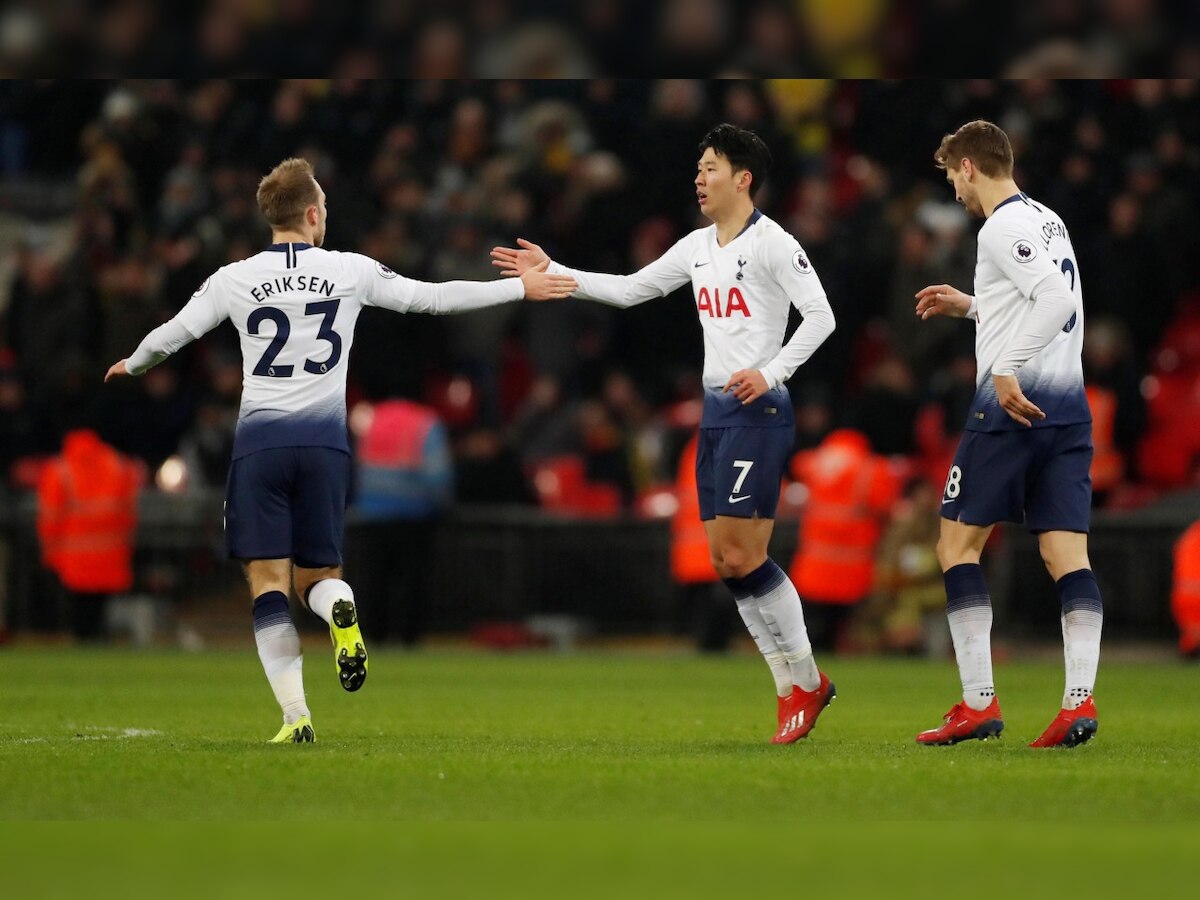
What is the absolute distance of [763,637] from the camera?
991cm

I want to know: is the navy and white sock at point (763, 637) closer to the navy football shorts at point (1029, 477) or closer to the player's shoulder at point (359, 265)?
the navy football shorts at point (1029, 477)

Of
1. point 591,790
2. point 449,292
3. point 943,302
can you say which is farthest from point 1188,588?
point 591,790

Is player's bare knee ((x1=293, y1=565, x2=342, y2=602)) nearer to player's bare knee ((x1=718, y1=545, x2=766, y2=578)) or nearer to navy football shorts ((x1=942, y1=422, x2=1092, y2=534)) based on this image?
player's bare knee ((x1=718, y1=545, x2=766, y2=578))

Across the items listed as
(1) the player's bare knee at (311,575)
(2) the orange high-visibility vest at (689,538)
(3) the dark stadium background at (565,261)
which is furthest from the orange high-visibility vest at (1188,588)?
(1) the player's bare knee at (311,575)

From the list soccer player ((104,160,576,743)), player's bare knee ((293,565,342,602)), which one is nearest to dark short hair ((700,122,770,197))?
soccer player ((104,160,576,743))

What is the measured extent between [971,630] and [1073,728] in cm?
63

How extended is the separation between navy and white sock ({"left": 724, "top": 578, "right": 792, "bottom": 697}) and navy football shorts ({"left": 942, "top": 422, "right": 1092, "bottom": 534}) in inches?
40.9

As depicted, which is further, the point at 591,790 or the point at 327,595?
the point at 327,595

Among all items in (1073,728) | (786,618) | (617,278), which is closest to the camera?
(1073,728)

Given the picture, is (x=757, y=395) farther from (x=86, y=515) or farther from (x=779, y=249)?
(x=86, y=515)

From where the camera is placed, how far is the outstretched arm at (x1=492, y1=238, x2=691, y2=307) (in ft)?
33.3

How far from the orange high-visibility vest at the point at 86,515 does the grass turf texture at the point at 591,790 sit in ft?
19.5

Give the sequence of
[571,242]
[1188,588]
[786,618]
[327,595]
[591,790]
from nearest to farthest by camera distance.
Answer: [591,790] < [327,595] < [786,618] < [1188,588] < [571,242]

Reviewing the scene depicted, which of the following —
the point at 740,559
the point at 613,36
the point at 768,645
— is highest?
the point at 613,36
